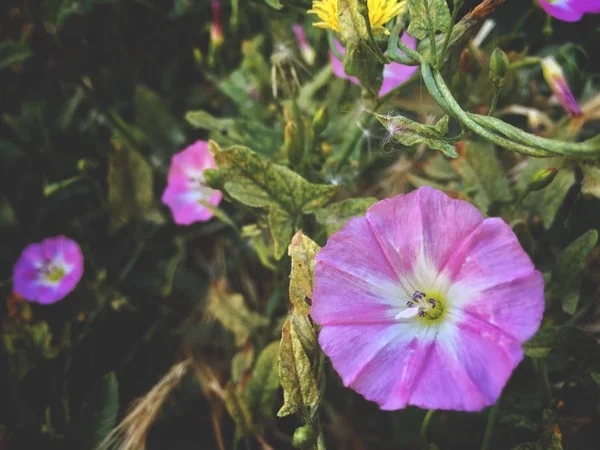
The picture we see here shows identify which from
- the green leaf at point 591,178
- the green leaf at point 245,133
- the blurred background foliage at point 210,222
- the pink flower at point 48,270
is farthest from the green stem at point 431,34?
the pink flower at point 48,270

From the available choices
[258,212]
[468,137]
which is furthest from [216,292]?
[468,137]

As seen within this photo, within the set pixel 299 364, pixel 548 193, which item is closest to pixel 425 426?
pixel 299 364

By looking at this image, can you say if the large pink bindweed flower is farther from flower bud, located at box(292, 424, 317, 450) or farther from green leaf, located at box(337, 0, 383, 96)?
green leaf, located at box(337, 0, 383, 96)

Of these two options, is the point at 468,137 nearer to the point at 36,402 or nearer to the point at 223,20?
the point at 223,20

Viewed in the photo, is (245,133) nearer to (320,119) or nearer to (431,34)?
(320,119)

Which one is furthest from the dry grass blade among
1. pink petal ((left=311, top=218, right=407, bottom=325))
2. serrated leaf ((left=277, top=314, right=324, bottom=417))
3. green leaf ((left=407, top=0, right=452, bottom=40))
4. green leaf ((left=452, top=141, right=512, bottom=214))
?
green leaf ((left=407, top=0, right=452, bottom=40))
